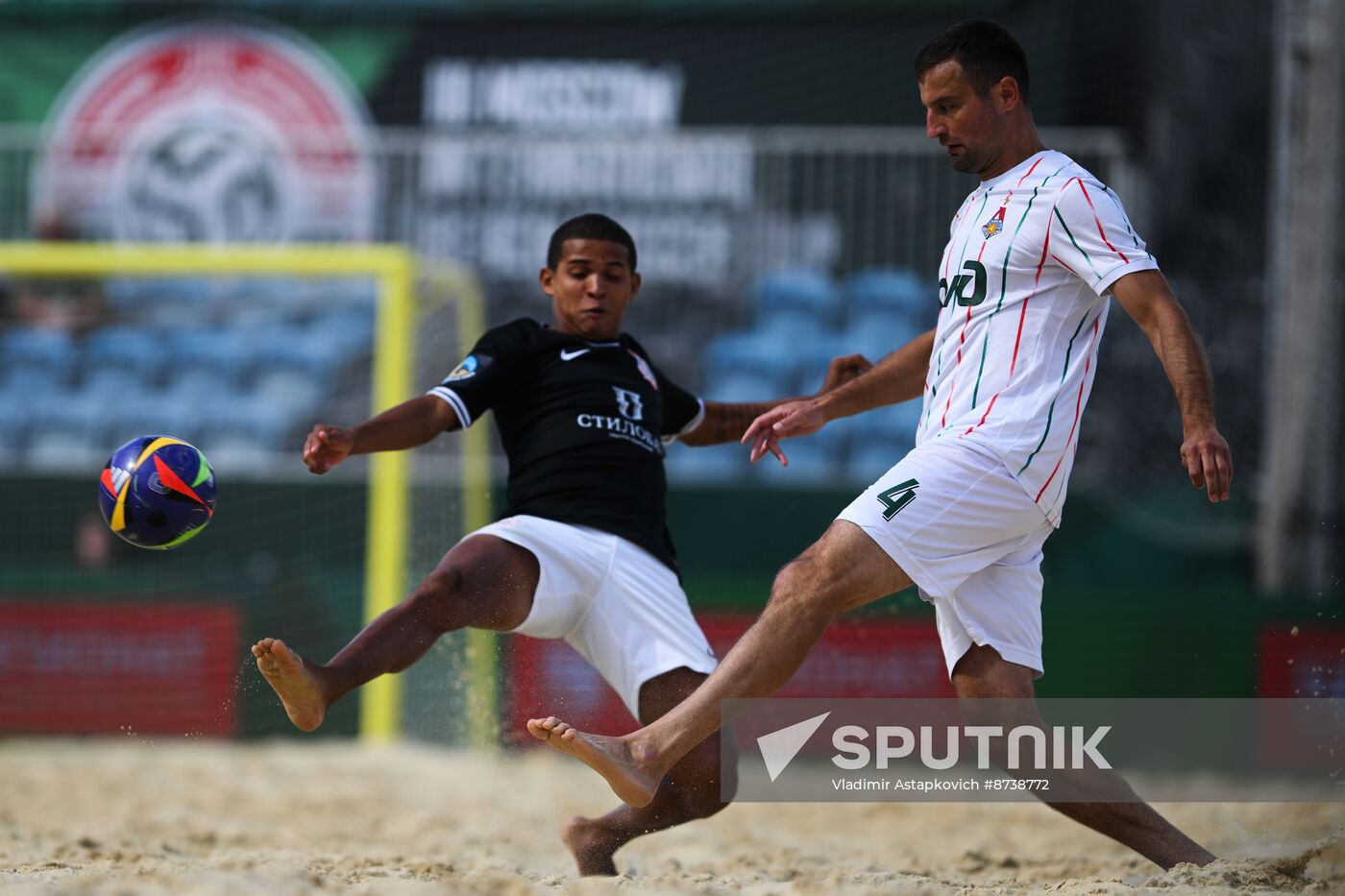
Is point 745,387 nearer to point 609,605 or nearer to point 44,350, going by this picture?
point 44,350

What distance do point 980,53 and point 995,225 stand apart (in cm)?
47

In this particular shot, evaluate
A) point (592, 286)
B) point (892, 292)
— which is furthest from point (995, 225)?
point (892, 292)

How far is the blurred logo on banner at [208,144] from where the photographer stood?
12.6 meters

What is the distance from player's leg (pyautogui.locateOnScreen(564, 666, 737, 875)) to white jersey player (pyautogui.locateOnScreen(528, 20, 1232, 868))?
75cm

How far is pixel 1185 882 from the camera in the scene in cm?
399

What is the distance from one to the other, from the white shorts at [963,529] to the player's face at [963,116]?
0.84 meters

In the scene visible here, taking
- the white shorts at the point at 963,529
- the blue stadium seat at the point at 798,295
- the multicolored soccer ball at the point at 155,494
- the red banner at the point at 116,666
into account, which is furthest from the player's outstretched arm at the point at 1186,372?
the blue stadium seat at the point at 798,295

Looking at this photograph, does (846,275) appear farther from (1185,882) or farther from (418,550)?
(1185,882)

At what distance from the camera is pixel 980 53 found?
413 centimetres

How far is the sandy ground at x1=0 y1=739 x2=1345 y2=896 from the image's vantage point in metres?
4.13

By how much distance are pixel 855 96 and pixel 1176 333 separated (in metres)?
9.75

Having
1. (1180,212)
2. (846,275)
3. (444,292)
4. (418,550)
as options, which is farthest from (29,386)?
(1180,212)

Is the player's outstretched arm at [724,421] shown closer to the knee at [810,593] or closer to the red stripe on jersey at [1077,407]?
the red stripe on jersey at [1077,407]

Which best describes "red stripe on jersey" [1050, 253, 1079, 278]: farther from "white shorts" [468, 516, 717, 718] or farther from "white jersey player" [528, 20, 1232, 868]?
"white shorts" [468, 516, 717, 718]
